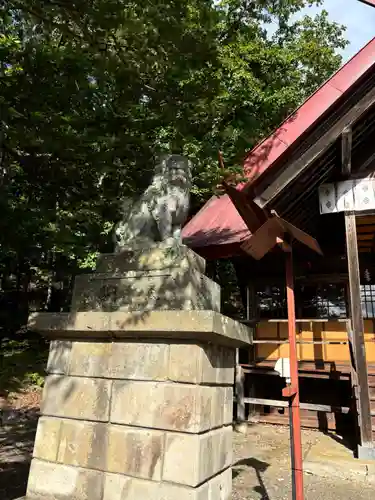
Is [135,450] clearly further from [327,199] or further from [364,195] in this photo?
[364,195]

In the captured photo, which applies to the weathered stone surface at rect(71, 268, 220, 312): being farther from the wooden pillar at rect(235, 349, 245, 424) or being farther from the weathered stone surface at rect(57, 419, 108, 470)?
the wooden pillar at rect(235, 349, 245, 424)

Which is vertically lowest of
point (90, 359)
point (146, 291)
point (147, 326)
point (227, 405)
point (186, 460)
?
point (186, 460)

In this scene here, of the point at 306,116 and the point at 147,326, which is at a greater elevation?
the point at 306,116

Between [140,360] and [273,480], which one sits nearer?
[140,360]

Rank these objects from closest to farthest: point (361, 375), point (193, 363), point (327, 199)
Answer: point (193, 363), point (361, 375), point (327, 199)

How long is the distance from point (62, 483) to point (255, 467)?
4182 millimetres

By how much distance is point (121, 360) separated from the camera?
3.07 meters

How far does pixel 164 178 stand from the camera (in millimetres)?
3594

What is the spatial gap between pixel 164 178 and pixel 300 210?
467cm

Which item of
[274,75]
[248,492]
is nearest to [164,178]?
[248,492]

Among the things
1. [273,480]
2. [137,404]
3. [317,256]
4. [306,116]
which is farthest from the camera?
[317,256]

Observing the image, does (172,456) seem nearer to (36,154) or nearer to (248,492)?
(248,492)

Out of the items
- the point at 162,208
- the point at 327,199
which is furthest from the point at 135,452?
the point at 327,199

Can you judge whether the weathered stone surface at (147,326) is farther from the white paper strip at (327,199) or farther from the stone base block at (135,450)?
the white paper strip at (327,199)
